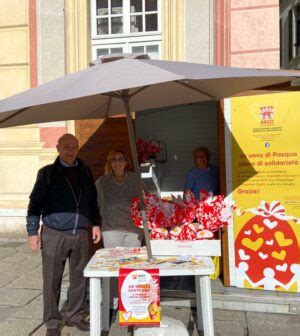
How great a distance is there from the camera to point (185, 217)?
10.6 feet

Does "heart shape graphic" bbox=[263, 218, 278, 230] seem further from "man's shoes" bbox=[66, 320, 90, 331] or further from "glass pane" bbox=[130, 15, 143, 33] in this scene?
"glass pane" bbox=[130, 15, 143, 33]

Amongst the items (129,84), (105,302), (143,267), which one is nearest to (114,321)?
(105,302)

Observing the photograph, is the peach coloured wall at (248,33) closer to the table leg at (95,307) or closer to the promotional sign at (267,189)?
the promotional sign at (267,189)

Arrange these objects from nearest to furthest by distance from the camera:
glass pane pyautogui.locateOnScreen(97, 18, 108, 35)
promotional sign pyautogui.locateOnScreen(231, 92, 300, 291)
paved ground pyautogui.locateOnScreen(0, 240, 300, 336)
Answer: paved ground pyautogui.locateOnScreen(0, 240, 300, 336) < promotional sign pyautogui.locateOnScreen(231, 92, 300, 291) < glass pane pyautogui.locateOnScreen(97, 18, 108, 35)

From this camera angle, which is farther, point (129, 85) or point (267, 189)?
point (267, 189)

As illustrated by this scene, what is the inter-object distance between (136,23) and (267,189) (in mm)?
4540

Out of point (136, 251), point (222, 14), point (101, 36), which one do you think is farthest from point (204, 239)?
point (101, 36)

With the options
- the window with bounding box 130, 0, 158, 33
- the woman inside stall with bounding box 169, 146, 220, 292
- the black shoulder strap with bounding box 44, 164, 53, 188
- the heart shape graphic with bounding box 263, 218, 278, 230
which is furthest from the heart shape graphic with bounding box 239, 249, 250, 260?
the window with bounding box 130, 0, 158, 33

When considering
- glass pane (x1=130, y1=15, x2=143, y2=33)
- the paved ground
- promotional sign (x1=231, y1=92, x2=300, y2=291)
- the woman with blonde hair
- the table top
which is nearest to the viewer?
the table top

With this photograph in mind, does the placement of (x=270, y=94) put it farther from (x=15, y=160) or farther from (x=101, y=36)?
(x=15, y=160)

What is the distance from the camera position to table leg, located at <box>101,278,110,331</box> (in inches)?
137

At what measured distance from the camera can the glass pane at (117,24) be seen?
299 inches

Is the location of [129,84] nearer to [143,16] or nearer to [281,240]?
[281,240]

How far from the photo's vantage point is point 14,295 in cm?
458
